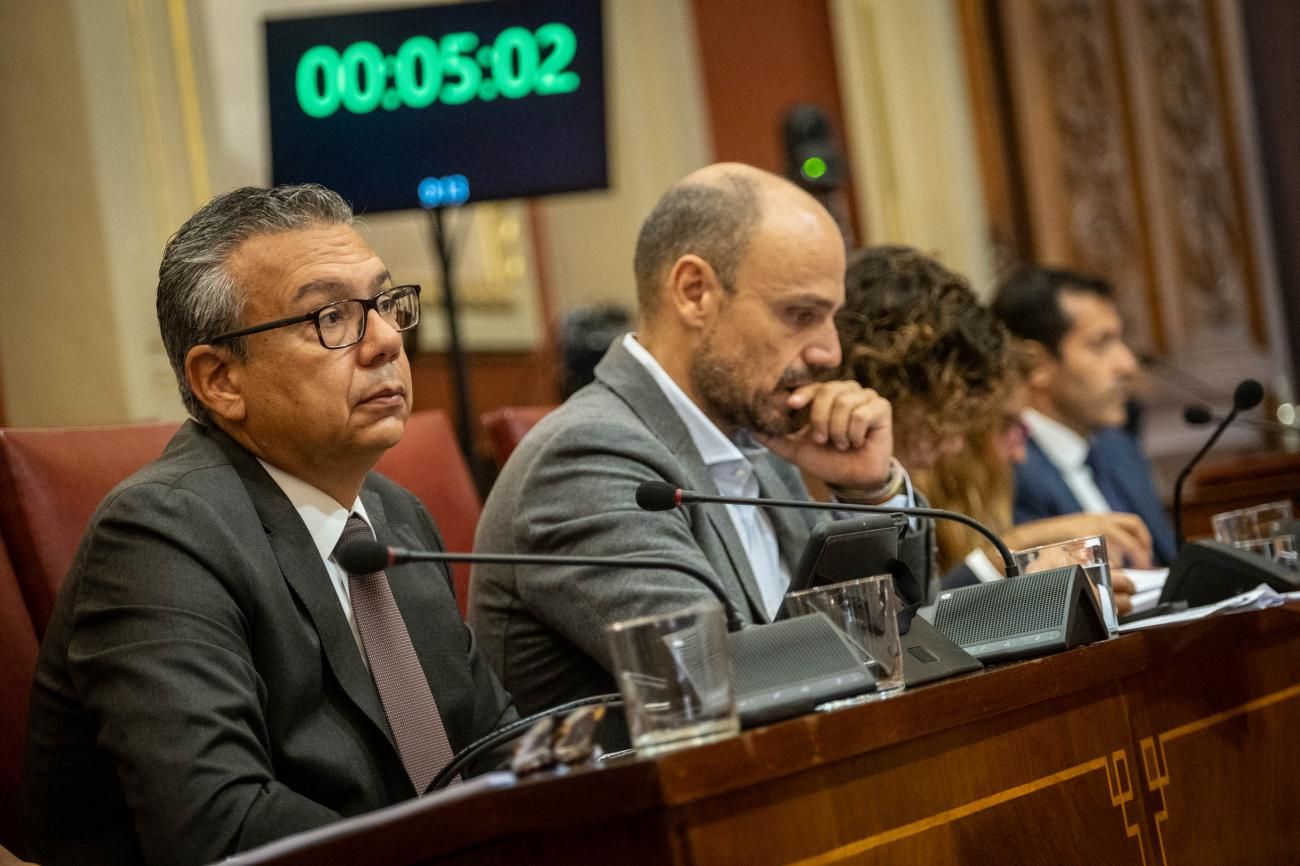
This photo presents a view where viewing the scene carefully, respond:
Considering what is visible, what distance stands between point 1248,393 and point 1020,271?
170 centimetres

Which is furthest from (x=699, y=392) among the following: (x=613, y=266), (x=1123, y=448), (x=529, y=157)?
(x=613, y=266)

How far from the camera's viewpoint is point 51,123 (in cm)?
350

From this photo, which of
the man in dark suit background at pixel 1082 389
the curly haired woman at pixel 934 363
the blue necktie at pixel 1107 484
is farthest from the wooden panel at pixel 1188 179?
the curly haired woman at pixel 934 363

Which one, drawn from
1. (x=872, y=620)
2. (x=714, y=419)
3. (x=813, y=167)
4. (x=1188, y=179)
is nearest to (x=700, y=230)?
(x=714, y=419)

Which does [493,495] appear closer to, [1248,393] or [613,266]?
[1248,393]

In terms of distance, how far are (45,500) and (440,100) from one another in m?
1.35

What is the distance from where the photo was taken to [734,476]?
2.30 metres

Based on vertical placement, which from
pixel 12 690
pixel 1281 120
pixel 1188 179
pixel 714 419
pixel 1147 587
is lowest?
pixel 1147 587

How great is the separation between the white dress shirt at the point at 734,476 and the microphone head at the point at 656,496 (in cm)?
65

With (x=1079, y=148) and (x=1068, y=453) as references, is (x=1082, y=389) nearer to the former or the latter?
(x=1068, y=453)

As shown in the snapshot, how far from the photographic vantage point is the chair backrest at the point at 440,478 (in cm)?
240

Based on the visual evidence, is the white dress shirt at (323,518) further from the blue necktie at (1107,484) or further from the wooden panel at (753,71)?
the wooden panel at (753,71)

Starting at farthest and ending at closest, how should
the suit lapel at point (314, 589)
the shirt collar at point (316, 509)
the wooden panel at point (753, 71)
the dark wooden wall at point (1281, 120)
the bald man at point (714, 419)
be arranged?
the wooden panel at point (753, 71), the dark wooden wall at point (1281, 120), the bald man at point (714, 419), the shirt collar at point (316, 509), the suit lapel at point (314, 589)

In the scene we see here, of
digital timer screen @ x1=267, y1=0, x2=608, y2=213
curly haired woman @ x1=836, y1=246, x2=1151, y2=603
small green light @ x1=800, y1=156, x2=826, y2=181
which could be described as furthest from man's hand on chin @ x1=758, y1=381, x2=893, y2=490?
small green light @ x1=800, y1=156, x2=826, y2=181
